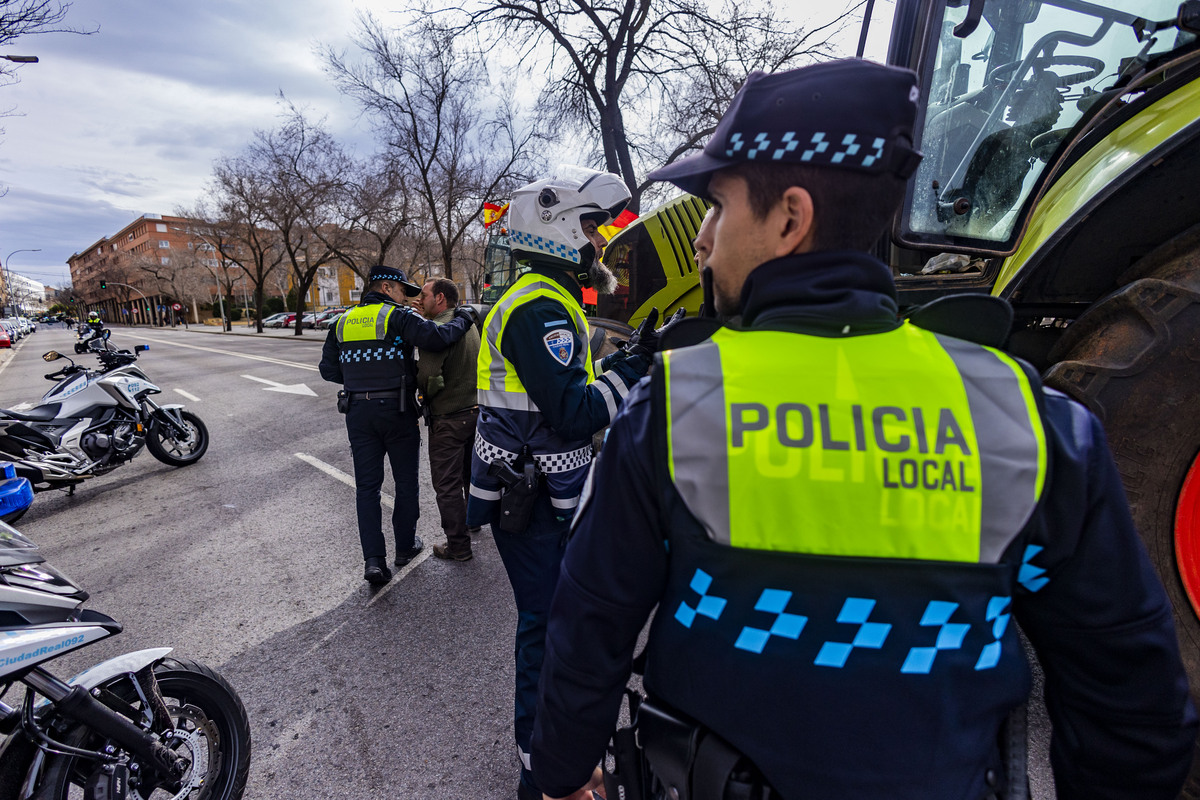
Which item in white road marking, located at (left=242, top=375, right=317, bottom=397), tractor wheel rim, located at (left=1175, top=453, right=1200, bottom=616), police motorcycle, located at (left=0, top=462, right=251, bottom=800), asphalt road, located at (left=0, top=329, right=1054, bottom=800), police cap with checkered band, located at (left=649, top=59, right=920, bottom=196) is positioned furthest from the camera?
white road marking, located at (left=242, top=375, right=317, bottom=397)

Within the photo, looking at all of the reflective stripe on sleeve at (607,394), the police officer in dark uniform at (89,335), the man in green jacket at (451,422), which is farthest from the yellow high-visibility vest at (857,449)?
the police officer in dark uniform at (89,335)

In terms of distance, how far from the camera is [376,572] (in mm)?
3584

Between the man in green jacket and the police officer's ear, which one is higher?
the police officer's ear

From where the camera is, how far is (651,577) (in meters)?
0.95

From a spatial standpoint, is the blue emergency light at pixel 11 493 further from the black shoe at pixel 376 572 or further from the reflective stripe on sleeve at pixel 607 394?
the reflective stripe on sleeve at pixel 607 394

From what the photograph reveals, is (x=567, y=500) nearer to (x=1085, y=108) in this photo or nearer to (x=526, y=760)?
(x=526, y=760)

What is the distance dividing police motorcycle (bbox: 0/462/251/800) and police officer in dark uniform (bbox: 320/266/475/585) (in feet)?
5.10

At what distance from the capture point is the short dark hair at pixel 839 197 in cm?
91

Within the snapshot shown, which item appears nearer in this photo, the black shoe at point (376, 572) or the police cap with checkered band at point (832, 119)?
the police cap with checkered band at point (832, 119)

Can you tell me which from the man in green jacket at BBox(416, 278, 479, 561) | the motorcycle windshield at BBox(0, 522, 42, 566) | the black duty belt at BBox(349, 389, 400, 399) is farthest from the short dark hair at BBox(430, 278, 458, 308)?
the motorcycle windshield at BBox(0, 522, 42, 566)

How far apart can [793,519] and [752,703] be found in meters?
0.31

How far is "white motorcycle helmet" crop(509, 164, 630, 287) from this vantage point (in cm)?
219

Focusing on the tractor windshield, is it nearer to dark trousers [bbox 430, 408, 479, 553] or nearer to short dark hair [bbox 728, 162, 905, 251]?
short dark hair [bbox 728, 162, 905, 251]

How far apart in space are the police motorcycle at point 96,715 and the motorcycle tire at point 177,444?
5033mm
